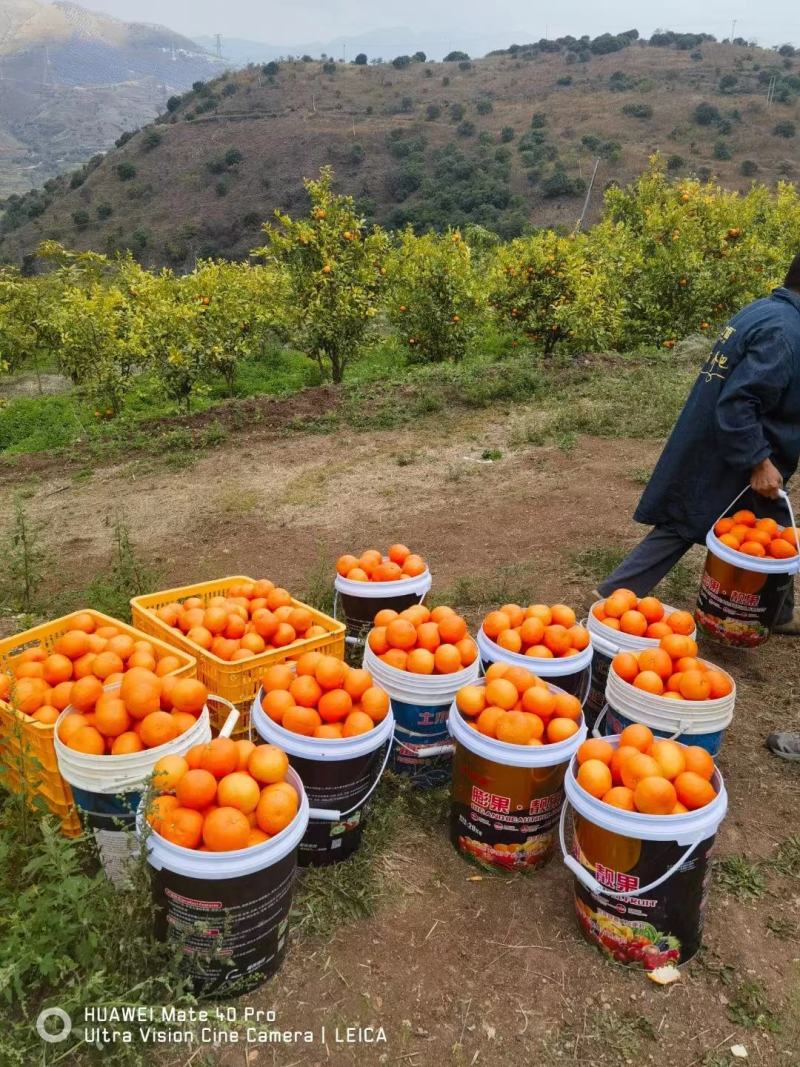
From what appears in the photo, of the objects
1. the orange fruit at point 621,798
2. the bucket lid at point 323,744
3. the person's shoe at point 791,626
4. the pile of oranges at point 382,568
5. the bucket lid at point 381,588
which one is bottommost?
the person's shoe at point 791,626

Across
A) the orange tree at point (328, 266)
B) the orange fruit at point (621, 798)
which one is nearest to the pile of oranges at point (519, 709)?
the orange fruit at point (621, 798)

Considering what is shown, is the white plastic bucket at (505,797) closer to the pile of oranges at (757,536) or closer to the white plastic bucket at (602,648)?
the white plastic bucket at (602,648)

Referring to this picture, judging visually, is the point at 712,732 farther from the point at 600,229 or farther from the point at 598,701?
the point at 600,229

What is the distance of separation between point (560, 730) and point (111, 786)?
1.57 metres

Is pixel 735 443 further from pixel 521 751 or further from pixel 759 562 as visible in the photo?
pixel 521 751

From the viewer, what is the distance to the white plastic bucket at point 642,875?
2.35m

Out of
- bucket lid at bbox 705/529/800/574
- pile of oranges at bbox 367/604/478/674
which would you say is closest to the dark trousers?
bucket lid at bbox 705/529/800/574

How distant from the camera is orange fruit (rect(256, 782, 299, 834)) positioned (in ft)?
7.52

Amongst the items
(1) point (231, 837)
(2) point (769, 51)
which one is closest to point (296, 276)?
(1) point (231, 837)

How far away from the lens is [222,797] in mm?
2322

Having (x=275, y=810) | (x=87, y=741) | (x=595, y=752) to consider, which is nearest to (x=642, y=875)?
(x=595, y=752)

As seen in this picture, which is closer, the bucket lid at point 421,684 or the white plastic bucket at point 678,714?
the white plastic bucket at point 678,714

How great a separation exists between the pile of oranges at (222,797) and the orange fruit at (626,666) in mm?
1475

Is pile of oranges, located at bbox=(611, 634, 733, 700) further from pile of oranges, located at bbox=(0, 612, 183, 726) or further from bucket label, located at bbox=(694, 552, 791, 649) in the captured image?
pile of oranges, located at bbox=(0, 612, 183, 726)
